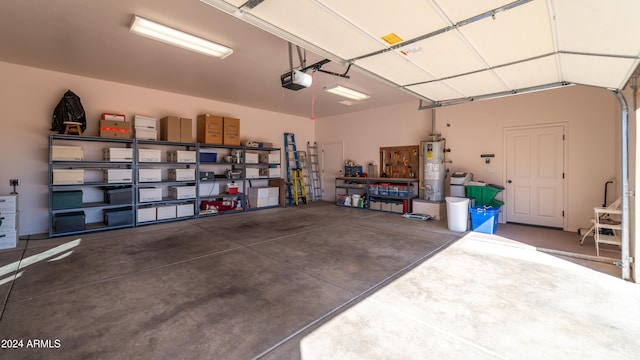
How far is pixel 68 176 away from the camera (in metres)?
4.86

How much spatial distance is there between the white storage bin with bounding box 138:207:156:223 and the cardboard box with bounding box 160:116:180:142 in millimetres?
1617

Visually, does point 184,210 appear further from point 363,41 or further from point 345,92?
point 363,41

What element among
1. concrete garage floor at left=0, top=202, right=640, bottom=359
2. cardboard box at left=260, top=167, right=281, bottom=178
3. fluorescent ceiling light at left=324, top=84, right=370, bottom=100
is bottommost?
concrete garage floor at left=0, top=202, right=640, bottom=359

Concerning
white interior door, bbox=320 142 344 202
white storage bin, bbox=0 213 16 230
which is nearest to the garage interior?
white storage bin, bbox=0 213 16 230

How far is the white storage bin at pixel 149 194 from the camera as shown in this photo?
5.61 meters

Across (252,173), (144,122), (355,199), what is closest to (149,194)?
(144,122)

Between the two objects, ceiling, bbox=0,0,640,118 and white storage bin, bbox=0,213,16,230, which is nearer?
ceiling, bbox=0,0,640,118

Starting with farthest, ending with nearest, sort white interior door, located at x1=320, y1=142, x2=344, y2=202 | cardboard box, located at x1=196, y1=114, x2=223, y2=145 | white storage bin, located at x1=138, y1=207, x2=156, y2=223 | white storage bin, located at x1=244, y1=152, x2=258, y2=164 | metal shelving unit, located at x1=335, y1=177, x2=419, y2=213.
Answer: white interior door, located at x1=320, y1=142, x2=344, y2=202 < white storage bin, located at x1=244, y1=152, x2=258, y2=164 < metal shelving unit, located at x1=335, y1=177, x2=419, y2=213 < cardboard box, located at x1=196, y1=114, x2=223, y2=145 < white storage bin, located at x1=138, y1=207, x2=156, y2=223

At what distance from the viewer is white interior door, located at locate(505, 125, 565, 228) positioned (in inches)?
204

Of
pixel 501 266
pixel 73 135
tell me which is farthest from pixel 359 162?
pixel 73 135

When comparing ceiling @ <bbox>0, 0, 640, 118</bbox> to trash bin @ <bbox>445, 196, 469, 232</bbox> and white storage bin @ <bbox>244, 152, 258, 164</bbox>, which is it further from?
white storage bin @ <bbox>244, 152, 258, 164</bbox>

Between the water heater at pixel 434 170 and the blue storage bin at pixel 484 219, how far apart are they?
50.3 inches

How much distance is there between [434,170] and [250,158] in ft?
15.9

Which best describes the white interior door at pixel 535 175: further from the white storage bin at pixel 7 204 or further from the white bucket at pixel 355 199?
the white storage bin at pixel 7 204
